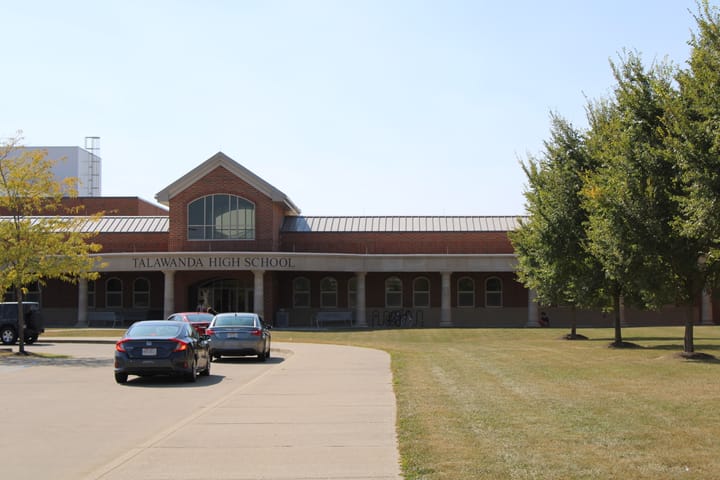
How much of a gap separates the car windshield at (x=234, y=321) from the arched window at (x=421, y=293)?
1155 inches

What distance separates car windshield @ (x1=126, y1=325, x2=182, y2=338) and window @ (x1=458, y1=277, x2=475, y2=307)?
36686mm

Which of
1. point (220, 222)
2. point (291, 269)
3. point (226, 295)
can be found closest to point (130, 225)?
point (226, 295)

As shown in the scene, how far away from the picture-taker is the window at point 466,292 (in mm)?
54500

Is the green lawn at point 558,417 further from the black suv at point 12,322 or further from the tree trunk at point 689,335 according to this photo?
the black suv at point 12,322

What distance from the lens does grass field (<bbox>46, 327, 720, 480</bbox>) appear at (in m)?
8.57

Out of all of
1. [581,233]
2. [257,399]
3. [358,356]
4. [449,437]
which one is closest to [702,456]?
[449,437]

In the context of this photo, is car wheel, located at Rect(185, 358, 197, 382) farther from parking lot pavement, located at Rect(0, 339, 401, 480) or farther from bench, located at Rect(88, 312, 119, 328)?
bench, located at Rect(88, 312, 119, 328)

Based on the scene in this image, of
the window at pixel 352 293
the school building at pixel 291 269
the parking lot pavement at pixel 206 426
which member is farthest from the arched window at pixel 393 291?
the parking lot pavement at pixel 206 426

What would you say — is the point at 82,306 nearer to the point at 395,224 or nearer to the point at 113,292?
the point at 113,292

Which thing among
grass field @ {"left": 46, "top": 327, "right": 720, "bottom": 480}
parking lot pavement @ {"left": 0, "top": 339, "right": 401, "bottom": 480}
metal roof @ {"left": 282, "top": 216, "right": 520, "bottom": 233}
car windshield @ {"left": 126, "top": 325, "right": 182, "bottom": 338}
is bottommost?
parking lot pavement @ {"left": 0, "top": 339, "right": 401, "bottom": 480}

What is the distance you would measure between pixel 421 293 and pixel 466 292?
9.51 feet

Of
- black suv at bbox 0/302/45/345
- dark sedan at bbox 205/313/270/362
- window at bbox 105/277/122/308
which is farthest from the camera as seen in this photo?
window at bbox 105/277/122/308

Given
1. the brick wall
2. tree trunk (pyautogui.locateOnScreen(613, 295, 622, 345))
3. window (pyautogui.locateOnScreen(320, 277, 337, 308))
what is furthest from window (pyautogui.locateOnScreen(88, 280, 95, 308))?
tree trunk (pyautogui.locateOnScreen(613, 295, 622, 345))

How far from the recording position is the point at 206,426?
11984mm
